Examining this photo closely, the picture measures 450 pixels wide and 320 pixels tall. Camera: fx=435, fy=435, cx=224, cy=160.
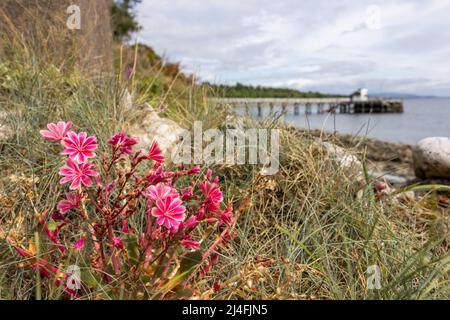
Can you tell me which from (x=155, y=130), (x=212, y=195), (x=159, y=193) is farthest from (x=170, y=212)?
(x=155, y=130)

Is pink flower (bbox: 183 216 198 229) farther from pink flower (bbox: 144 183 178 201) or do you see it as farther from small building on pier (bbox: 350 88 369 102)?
small building on pier (bbox: 350 88 369 102)

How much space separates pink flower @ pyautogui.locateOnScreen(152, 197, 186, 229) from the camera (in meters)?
1.29

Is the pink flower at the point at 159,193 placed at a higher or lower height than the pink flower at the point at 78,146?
lower

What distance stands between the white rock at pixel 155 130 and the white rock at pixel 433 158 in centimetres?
349

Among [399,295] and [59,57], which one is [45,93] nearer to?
[59,57]

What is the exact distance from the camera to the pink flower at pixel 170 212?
4.23 feet

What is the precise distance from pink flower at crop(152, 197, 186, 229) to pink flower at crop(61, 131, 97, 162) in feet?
0.96

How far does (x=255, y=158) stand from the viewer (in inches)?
101

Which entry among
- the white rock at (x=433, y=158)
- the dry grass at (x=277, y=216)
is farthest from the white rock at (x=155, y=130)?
the white rock at (x=433, y=158)

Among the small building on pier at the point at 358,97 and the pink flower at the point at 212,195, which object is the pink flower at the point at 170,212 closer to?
the pink flower at the point at 212,195

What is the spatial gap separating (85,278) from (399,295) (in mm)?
1030

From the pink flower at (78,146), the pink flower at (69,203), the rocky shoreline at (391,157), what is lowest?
the rocky shoreline at (391,157)

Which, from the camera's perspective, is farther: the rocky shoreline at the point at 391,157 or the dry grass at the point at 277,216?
the rocky shoreline at the point at 391,157

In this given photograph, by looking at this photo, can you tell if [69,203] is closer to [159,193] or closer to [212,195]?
[159,193]
